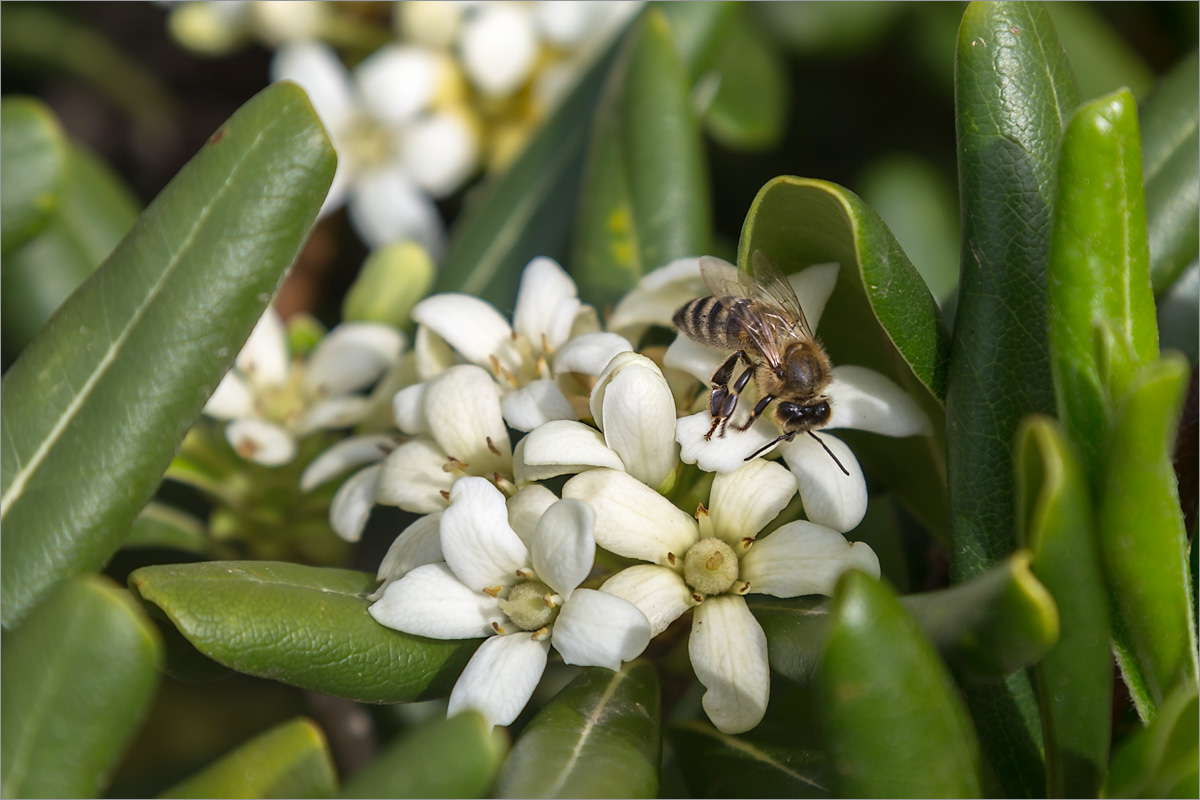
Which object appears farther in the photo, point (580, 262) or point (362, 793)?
point (580, 262)

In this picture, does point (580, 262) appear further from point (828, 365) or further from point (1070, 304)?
point (1070, 304)

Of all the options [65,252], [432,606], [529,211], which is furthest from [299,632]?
[65,252]

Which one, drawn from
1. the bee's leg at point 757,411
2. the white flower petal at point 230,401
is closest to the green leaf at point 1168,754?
the bee's leg at point 757,411

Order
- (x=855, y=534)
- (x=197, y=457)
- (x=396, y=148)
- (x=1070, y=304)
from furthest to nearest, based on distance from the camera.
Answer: (x=396, y=148), (x=197, y=457), (x=855, y=534), (x=1070, y=304)

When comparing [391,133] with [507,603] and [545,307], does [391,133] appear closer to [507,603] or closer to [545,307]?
[545,307]

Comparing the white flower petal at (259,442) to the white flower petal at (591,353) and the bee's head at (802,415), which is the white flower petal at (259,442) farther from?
the bee's head at (802,415)

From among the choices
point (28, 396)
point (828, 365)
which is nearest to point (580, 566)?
point (828, 365)
